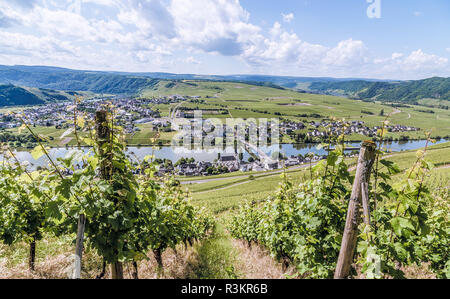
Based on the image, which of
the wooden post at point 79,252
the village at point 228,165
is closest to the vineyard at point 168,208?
the wooden post at point 79,252

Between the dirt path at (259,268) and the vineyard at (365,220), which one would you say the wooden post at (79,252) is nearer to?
the vineyard at (365,220)

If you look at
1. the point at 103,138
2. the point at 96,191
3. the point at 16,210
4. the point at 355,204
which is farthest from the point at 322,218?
the point at 16,210

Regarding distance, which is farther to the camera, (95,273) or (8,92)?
(8,92)

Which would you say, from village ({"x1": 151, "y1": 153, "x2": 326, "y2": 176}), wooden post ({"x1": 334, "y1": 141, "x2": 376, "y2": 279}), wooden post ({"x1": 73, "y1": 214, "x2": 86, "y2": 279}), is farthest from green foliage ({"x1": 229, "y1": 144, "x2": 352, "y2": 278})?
village ({"x1": 151, "y1": 153, "x2": 326, "y2": 176})

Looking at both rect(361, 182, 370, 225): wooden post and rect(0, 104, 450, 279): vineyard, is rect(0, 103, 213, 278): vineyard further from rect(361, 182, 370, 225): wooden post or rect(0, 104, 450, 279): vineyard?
rect(361, 182, 370, 225): wooden post

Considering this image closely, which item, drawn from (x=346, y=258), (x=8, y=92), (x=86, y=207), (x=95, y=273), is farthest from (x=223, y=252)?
(x=8, y=92)

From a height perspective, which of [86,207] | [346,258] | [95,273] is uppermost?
[86,207]

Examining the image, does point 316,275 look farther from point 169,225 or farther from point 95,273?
point 95,273
